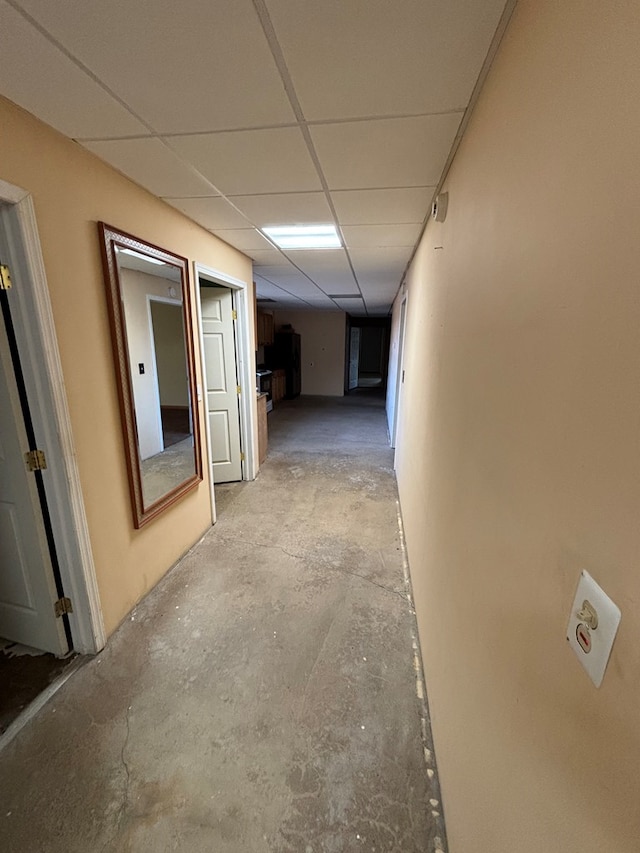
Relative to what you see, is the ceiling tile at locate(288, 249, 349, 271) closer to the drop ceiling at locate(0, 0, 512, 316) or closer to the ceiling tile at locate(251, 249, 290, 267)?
the ceiling tile at locate(251, 249, 290, 267)

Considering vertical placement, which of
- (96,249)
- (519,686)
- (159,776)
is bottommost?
(159,776)

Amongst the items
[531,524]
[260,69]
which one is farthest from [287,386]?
[531,524]

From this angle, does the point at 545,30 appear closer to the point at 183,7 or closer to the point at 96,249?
the point at 183,7

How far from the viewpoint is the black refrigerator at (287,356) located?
9.06 m

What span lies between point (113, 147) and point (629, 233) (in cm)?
201

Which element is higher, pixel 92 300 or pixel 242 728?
pixel 92 300

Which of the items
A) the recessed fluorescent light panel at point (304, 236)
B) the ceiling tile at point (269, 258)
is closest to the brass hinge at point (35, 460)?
the recessed fluorescent light panel at point (304, 236)

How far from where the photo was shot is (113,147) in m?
1.58

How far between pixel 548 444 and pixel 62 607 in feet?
7.25

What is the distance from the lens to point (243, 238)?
2.96m

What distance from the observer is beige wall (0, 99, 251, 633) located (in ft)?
4.63

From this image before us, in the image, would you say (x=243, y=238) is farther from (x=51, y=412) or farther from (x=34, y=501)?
(x=34, y=501)

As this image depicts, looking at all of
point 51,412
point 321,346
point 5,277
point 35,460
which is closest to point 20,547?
point 35,460

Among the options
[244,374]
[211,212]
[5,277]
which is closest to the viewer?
[5,277]
